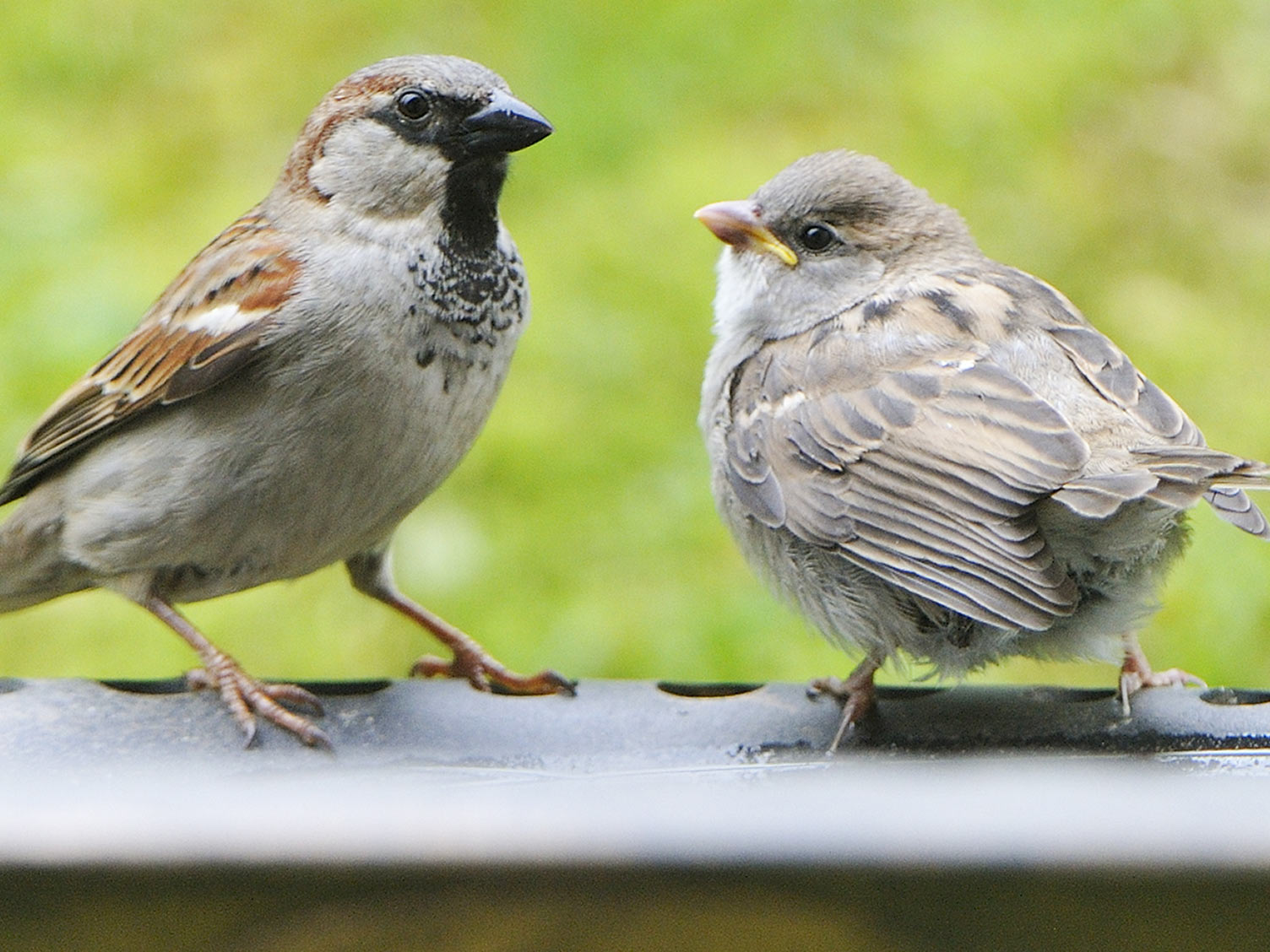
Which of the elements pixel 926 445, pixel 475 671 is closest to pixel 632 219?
pixel 475 671

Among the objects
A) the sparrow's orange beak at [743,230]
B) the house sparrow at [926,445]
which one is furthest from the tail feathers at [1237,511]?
the sparrow's orange beak at [743,230]

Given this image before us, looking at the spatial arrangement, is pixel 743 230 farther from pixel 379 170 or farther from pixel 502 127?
pixel 379 170

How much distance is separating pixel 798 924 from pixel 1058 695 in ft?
4.46

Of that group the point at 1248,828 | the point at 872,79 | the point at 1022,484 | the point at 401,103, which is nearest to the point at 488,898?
the point at 1248,828

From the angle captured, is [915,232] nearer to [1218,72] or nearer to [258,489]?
[258,489]

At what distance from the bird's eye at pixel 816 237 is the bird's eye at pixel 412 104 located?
770mm

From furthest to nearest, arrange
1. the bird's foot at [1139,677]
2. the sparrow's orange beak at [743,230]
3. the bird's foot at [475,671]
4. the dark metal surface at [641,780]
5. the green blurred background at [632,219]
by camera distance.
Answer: the green blurred background at [632,219] → the sparrow's orange beak at [743,230] → the bird's foot at [475,671] → the bird's foot at [1139,677] → the dark metal surface at [641,780]

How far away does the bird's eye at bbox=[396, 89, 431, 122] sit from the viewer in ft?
10.2

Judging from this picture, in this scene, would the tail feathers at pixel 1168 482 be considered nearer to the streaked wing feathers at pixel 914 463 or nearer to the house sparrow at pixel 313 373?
the streaked wing feathers at pixel 914 463

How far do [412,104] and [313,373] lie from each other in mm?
521

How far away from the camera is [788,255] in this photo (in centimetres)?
340

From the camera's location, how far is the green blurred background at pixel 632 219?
421 cm

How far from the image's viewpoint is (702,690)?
279cm

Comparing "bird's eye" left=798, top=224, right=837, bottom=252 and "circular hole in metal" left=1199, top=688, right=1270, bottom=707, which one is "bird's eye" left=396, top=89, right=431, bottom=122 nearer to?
"bird's eye" left=798, top=224, right=837, bottom=252
